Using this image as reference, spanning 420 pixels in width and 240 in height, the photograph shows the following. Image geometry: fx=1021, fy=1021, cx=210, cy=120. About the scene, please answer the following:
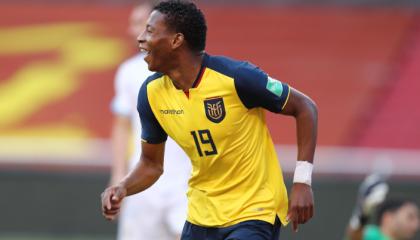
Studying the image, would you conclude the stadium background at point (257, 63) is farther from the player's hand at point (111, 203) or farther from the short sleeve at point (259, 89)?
the short sleeve at point (259, 89)

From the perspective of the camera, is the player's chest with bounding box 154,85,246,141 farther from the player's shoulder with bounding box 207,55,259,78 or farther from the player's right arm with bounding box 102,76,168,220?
the player's right arm with bounding box 102,76,168,220

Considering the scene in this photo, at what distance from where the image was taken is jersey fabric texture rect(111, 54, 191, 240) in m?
7.16

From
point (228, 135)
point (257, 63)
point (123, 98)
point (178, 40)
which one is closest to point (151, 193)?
point (123, 98)

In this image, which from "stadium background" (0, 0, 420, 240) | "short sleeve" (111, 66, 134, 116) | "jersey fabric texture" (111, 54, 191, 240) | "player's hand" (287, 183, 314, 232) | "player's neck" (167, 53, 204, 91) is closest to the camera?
"player's hand" (287, 183, 314, 232)

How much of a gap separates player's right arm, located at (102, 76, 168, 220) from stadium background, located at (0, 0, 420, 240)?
721cm

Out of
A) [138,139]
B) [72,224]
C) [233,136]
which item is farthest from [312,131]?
[72,224]

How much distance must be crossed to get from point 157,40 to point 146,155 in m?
0.75

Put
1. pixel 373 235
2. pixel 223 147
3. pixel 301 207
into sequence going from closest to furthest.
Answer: pixel 301 207 < pixel 223 147 < pixel 373 235

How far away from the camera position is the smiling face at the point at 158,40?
16.8ft

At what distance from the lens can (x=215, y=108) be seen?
513 cm

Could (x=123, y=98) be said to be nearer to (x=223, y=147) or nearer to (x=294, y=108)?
(x=223, y=147)

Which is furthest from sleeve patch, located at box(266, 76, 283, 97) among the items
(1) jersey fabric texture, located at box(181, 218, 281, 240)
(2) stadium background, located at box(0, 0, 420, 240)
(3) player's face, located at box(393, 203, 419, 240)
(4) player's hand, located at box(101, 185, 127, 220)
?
(2) stadium background, located at box(0, 0, 420, 240)

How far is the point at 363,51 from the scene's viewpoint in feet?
50.1

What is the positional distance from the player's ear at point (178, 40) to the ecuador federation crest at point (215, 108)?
0.32m
